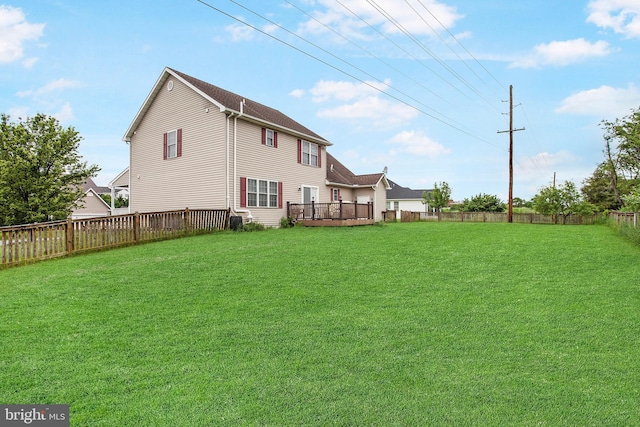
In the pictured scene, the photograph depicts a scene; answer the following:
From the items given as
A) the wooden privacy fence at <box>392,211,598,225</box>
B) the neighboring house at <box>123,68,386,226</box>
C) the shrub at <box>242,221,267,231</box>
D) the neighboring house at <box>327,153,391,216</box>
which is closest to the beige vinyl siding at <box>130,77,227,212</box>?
the neighboring house at <box>123,68,386,226</box>

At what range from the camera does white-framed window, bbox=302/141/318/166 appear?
20.0m

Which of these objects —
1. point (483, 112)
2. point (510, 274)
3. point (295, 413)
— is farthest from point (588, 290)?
point (483, 112)

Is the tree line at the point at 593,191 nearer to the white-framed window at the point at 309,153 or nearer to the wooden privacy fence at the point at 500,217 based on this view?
the wooden privacy fence at the point at 500,217

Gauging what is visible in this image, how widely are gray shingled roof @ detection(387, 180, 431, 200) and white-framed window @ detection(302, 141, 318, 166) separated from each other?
84.6 feet

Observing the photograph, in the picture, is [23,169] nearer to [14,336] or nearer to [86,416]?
[14,336]

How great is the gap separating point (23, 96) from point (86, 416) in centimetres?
1805

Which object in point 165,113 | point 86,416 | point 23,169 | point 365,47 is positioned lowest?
point 86,416

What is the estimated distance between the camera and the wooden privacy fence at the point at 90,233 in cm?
883

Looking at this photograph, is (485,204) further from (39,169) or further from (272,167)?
(39,169)

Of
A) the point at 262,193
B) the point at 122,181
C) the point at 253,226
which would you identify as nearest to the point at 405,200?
the point at 262,193

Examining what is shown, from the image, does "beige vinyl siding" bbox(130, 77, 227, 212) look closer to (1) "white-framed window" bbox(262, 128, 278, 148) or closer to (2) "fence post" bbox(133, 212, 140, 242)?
(1) "white-framed window" bbox(262, 128, 278, 148)

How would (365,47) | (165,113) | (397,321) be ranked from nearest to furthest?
(397,321) → (365,47) → (165,113)

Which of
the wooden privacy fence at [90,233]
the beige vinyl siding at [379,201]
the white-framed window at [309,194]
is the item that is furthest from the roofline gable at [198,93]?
the beige vinyl siding at [379,201]

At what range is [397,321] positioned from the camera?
4.33m
